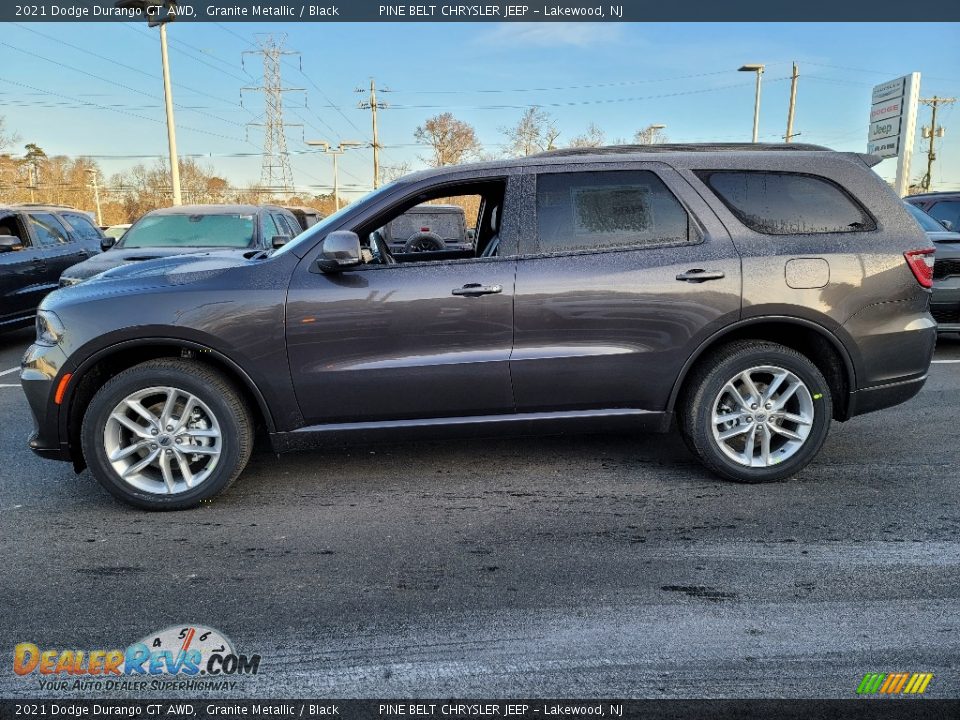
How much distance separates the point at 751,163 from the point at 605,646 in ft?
9.39

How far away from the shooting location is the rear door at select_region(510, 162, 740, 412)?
385 centimetres

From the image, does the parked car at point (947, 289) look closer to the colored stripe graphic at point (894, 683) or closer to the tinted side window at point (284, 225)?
the colored stripe graphic at point (894, 683)

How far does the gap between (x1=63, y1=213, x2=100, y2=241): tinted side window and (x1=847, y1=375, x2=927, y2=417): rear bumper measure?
10974 mm

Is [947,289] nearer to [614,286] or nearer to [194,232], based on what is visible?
[614,286]

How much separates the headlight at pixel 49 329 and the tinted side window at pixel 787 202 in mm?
3609

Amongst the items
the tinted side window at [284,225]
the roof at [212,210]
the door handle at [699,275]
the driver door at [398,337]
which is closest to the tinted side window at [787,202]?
the door handle at [699,275]

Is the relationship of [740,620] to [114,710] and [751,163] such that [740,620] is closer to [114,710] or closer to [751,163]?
[114,710]

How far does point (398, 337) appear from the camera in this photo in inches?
149

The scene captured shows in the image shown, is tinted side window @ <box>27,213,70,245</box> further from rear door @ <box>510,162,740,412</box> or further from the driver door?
rear door @ <box>510,162,740,412</box>

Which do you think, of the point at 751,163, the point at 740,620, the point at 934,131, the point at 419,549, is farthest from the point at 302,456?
the point at 934,131

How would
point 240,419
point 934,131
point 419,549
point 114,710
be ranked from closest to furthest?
point 114,710 < point 419,549 < point 240,419 < point 934,131

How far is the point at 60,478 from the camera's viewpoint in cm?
432

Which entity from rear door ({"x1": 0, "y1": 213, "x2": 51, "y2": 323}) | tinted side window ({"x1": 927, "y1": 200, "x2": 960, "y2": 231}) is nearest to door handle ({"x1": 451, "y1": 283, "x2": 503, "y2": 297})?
rear door ({"x1": 0, "y1": 213, "x2": 51, "y2": 323})

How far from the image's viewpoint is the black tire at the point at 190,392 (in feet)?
12.2
